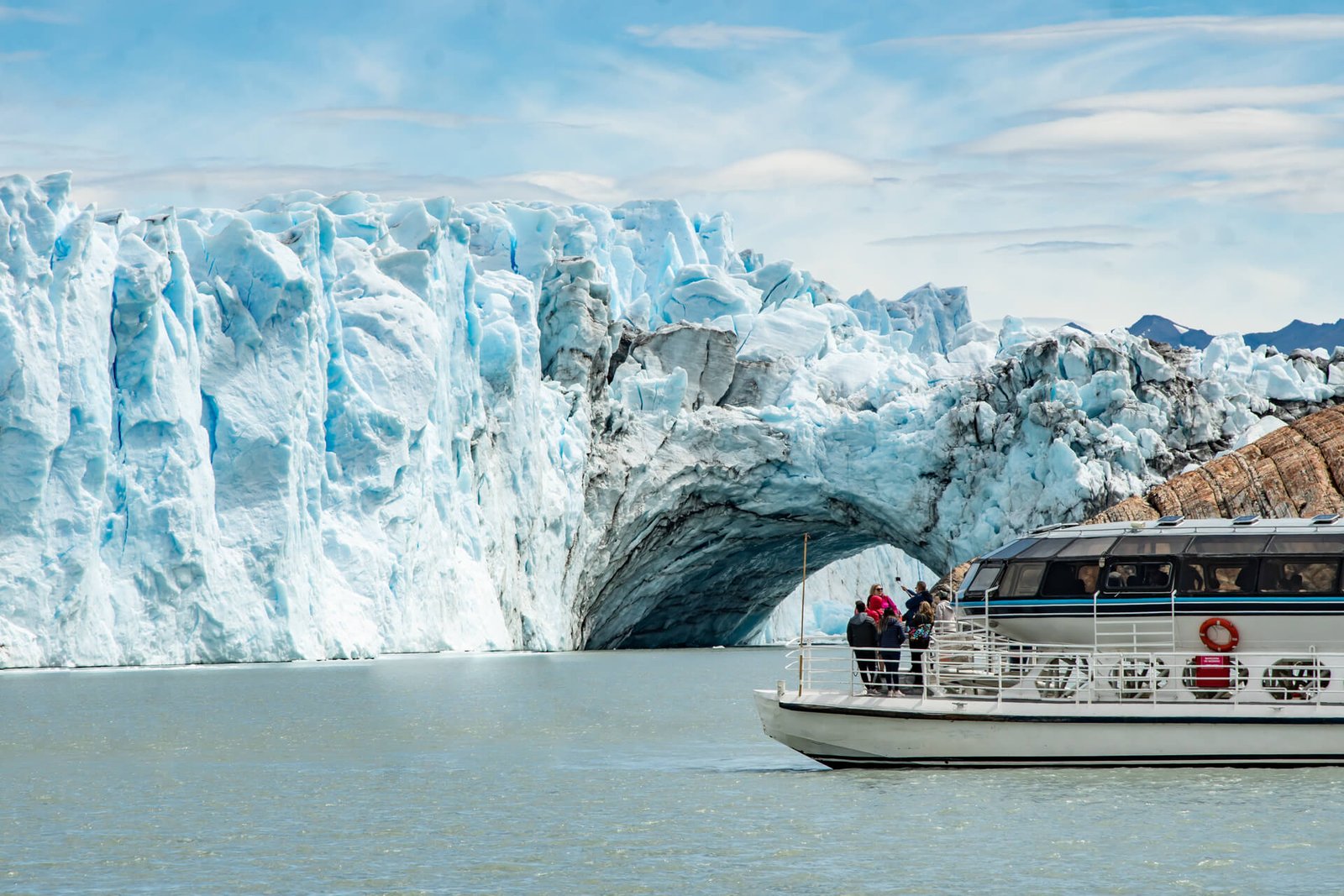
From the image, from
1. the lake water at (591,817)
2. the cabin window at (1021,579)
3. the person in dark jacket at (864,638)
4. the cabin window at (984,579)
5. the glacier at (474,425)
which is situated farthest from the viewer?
the glacier at (474,425)

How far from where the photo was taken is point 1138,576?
17.6 meters

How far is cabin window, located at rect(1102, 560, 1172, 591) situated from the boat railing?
70 cm

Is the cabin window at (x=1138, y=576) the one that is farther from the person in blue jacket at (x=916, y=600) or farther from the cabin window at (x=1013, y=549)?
the person in blue jacket at (x=916, y=600)

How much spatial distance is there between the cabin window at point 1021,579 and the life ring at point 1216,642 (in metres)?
1.79

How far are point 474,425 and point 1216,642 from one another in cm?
2987

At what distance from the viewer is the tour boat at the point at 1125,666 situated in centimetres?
1647

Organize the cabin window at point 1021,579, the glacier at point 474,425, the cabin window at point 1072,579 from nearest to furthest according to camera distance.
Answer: the cabin window at point 1072,579 → the cabin window at point 1021,579 → the glacier at point 474,425

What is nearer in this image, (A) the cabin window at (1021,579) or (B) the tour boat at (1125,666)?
(B) the tour boat at (1125,666)

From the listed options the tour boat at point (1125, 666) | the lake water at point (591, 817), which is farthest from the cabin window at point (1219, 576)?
the lake water at point (591, 817)

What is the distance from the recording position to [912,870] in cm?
1230

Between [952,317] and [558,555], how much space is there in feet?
115

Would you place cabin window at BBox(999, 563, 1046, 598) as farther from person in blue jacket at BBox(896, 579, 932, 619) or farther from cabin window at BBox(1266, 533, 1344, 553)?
cabin window at BBox(1266, 533, 1344, 553)

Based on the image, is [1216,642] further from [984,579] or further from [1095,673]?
[984,579]

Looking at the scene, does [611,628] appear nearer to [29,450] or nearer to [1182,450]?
[1182,450]
